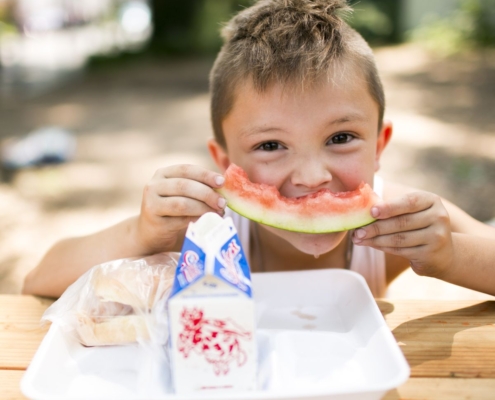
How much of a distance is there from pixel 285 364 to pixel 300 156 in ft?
2.35

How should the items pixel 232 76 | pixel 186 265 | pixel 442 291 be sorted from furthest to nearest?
1. pixel 442 291
2. pixel 232 76
3. pixel 186 265

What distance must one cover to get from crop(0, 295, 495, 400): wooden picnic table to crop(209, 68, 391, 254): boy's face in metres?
0.37

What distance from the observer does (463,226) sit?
2096mm

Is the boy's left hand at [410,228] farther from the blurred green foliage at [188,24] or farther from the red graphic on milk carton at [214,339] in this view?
the blurred green foliage at [188,24]

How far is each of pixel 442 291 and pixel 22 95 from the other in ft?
34.9

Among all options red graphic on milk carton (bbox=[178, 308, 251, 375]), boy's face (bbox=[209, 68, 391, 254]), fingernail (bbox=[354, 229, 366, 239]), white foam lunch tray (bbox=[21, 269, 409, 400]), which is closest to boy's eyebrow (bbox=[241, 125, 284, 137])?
boy's face (bbox=[209, 68, 391, 254])

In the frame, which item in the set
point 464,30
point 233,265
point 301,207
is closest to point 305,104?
point 301,207

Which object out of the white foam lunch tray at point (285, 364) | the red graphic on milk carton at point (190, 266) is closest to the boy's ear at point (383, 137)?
the white foam lunch tray at point (285, 364)

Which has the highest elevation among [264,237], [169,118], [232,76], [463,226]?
[232,76]

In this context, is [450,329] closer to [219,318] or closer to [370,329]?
[370,329]

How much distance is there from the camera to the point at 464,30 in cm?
1365

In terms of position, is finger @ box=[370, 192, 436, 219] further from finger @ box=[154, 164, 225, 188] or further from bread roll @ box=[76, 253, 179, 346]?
bread roll @ box=[76, 253, 179, 346]

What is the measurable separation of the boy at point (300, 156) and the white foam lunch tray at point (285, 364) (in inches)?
9.7

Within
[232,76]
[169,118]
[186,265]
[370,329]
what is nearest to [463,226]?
[370,329]
